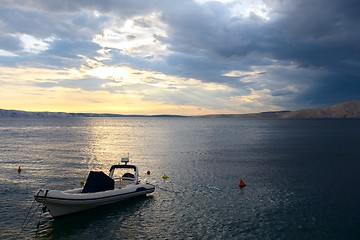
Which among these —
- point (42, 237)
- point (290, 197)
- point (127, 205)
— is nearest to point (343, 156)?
point (290, 197)

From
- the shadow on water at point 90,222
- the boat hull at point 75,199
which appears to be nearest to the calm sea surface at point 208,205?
the shadow on water at point 90,222

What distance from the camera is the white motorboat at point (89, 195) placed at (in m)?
20.0

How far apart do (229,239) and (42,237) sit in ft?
34.8

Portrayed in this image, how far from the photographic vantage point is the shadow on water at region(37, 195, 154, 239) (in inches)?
723

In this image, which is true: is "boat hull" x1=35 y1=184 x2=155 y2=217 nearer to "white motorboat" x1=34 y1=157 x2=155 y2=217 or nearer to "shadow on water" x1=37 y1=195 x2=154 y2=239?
"white motorboat" x1=34 y1=157 x2=155 y2=217

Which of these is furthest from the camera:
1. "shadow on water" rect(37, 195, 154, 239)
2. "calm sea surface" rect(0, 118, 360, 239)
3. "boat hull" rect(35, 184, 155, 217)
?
"boat hull" rect(35, 184, 155, 217)

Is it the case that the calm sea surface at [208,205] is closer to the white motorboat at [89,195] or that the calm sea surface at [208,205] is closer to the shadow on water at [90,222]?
the shadow on water at [90,222]

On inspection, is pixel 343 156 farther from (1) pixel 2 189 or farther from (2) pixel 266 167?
(1) pixel 2 189

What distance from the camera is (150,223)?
66.0 feet

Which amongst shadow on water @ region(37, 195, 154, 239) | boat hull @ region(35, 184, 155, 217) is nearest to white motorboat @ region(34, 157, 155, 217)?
boat hull @ region(35, 184, 155, 217)

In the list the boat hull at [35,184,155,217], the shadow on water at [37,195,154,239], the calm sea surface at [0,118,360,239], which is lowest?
the shadow on water at [37,195,154,239]

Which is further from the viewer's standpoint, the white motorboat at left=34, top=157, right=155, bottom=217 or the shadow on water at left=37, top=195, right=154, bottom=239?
the white motorboat at left=34, top=157, right=155, bottom=217

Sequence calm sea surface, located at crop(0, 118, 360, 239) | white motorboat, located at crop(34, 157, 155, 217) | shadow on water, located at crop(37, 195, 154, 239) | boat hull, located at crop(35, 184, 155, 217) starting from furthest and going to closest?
white motorboat, located at crop(34, 157, 155, 217)
boat hull, located at crop(35, 184, 155, 217)
calm sea surface, located at crop(0, 118, 360, 239)
shadow on water, located at crop(37, 195, 154, 239)

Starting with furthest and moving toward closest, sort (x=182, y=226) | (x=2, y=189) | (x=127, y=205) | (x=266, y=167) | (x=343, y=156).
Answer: (x=343, y=156) < (x=266, y=167) < (x=2, y=189) < (x=127, y=205) < (x=182, y=226)
